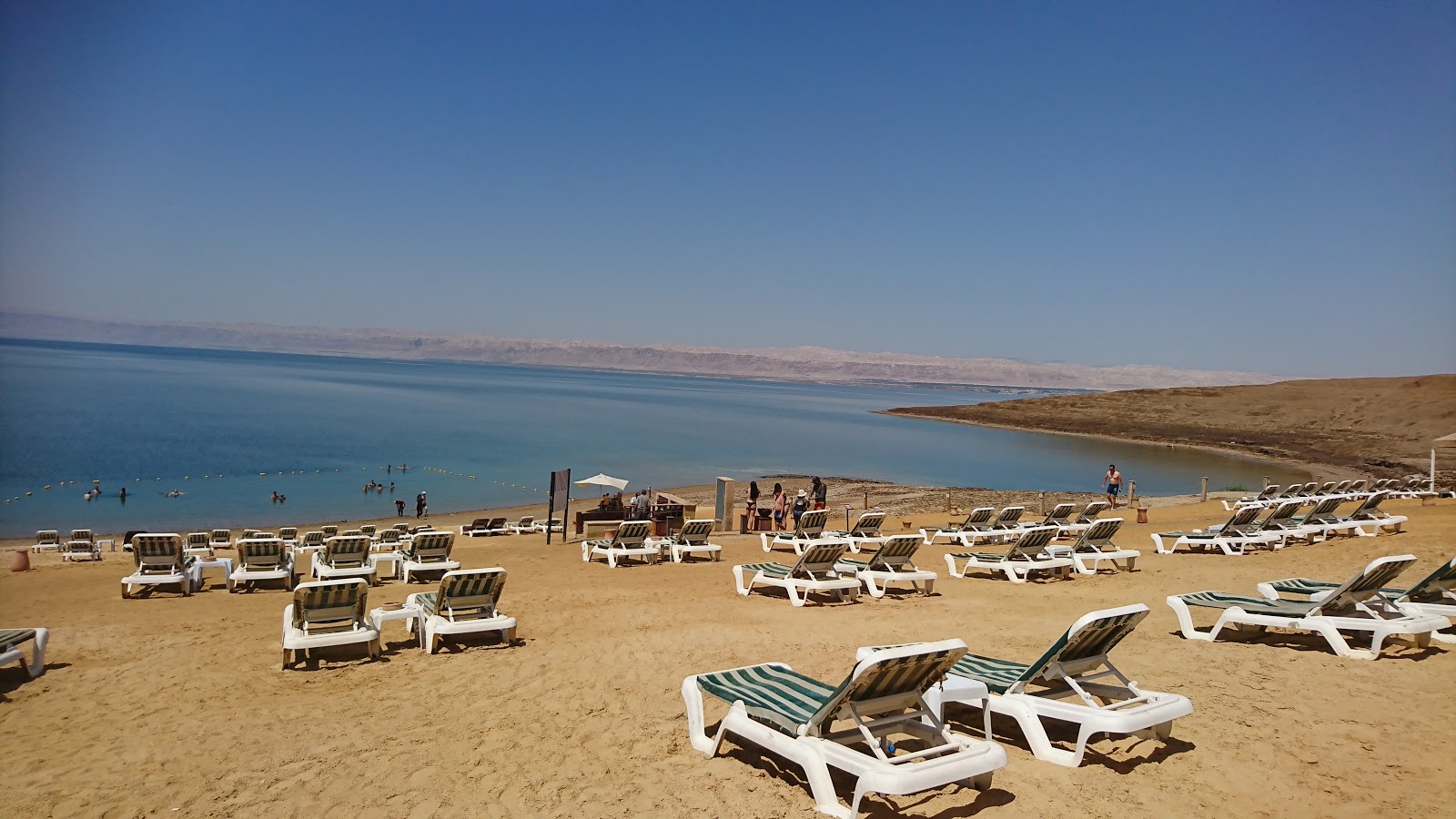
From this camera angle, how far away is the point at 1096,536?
11828 millimetres

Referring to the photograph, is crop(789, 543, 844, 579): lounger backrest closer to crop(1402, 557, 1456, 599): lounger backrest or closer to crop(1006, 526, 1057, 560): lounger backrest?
crop(1006, 526, 1057, 560): lounger backrest

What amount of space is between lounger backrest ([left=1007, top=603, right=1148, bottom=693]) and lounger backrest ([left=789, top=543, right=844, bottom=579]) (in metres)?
4.78

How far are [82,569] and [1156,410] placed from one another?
3101 inches

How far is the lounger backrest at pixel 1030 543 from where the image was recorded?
36.6 feet

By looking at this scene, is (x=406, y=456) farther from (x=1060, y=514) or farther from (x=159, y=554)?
(x=1060, y=514)

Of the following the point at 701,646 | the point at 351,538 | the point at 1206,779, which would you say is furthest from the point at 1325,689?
the point at 351,538

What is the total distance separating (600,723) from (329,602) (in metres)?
3.07

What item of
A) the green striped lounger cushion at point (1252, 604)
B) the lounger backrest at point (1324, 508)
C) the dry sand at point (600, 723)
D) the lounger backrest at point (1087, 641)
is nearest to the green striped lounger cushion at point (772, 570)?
the dry sand at point (600, 723)

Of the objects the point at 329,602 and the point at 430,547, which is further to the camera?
the point at 430,547

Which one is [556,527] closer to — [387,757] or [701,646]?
[701,646]

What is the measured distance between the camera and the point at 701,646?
720cm

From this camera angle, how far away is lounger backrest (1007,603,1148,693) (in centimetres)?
457

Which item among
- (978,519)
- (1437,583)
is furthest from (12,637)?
(978,519)

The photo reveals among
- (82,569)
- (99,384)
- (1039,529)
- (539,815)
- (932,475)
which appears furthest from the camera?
(99,384)
